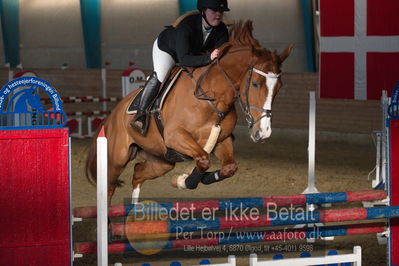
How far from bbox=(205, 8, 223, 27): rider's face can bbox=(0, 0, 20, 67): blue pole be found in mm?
13473

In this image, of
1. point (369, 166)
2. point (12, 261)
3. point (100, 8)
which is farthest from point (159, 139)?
point (100, 8)

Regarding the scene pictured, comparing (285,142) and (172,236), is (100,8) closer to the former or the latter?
(285,142)

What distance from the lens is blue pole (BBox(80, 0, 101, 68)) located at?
16219mm

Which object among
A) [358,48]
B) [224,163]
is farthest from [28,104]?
[358,48]

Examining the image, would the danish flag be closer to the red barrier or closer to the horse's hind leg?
the horse's hind leg

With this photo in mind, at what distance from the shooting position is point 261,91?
14.5 feet

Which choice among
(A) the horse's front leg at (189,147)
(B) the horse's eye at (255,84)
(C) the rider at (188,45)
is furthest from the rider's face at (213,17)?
(A) the horse's front leg at (189,147)

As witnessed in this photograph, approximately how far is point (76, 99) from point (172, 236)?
614 centimetres

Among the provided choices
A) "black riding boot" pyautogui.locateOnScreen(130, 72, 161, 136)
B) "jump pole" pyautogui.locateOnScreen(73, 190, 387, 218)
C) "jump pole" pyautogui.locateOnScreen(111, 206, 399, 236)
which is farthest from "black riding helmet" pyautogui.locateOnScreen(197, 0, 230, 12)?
"jump pole" pyautogui.locateOnScreen(111, 206, 399, 236)

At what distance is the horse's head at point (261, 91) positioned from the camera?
4387mm

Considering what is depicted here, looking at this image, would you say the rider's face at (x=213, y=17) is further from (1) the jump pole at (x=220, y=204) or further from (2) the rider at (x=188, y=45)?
(1) the jump pole at (x=220, y=204)

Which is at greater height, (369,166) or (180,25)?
(180,25)

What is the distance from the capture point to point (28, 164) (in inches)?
139

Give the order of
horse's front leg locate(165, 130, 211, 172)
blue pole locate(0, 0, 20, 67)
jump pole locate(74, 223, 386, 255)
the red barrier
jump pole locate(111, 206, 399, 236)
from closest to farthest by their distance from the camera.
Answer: the red barrier
jump pole locate(111, 206, 399, 236)
jump pole locate(74, 223, 386, 255)
horse's front leg locate(165, 130, 211, 172)
blue pole locate(0, 0, 20, 67)
